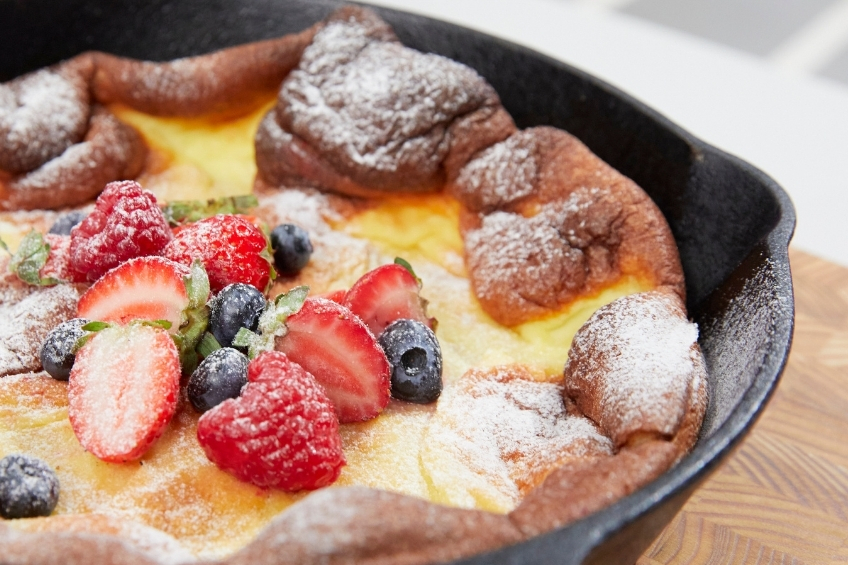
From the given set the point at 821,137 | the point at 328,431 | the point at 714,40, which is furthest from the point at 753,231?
the point at 714,40

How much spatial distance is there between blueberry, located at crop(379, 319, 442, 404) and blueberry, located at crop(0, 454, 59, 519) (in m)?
0.56

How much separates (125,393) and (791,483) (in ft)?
4.19

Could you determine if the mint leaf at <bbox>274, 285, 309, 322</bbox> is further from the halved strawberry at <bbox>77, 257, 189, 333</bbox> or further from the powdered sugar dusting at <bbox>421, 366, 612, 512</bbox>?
the powdered sugar dusting at <bbox>421, 366, 612, 512</bbox>

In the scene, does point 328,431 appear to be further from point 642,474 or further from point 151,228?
point 151,228

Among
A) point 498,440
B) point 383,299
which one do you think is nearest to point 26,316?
point 383,299

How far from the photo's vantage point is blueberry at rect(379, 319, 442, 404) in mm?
1346

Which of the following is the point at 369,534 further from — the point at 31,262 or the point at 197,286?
the point at 31,262

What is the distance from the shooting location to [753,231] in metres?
1.52

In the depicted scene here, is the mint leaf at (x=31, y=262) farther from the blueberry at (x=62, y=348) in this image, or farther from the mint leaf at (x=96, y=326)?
the mint leaf at (x=96, y=326)

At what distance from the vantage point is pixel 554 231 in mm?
1680

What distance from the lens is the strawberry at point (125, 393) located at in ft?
3.76

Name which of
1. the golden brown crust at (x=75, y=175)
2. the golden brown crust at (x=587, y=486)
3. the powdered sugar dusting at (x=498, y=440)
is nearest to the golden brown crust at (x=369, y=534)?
the golden brown crust at (x=587, y=486)

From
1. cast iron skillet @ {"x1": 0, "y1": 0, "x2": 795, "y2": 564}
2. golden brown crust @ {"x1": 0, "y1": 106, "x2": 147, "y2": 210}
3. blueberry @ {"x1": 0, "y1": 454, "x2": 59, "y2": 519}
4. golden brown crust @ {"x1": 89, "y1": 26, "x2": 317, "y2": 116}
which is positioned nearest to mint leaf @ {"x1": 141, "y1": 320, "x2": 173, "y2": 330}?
blueberry @ {"x1": 0, "y1": 454, "x2": 59, "y2": 519}

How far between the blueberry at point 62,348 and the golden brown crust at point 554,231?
825 millimetres
